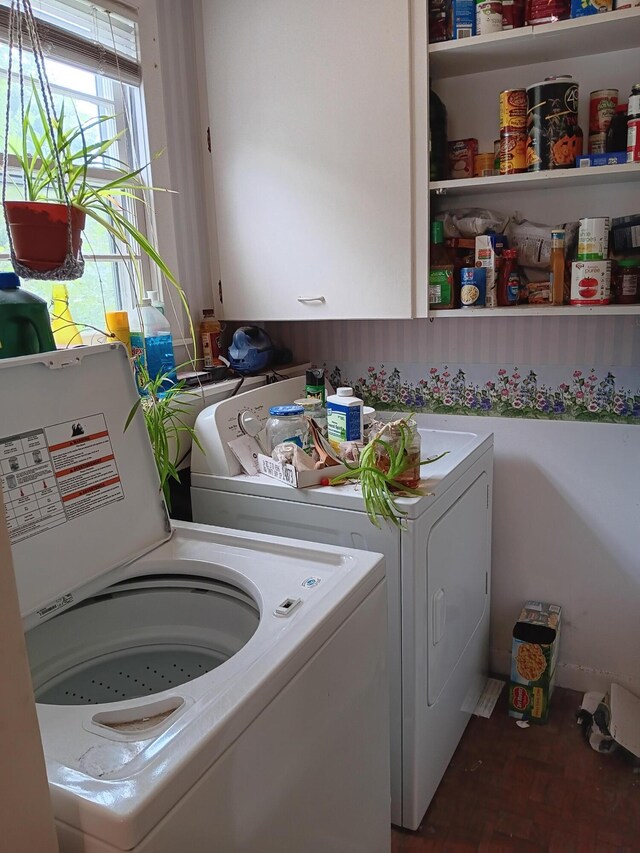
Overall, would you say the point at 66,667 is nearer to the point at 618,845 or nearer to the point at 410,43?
the point at 618,845

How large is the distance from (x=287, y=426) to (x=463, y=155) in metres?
1.02

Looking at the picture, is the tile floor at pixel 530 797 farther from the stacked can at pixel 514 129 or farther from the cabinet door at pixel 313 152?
the stacked can at pixel 514 129

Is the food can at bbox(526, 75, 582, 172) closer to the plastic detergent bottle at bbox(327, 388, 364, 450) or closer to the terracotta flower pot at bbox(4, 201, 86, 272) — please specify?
the plastic detergent bottle at bbox(327, 388, 364, 450)

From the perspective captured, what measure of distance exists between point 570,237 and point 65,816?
1.89 metres

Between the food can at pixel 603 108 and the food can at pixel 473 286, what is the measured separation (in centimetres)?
48

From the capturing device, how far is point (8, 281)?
123cm

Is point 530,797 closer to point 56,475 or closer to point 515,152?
point 56,475

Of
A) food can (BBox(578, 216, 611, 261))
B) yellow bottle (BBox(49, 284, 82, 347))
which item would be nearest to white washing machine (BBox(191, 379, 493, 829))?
yellow bottle (BBox(49, 284, 82, 347))

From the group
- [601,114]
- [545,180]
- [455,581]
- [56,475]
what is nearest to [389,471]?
[455,581]

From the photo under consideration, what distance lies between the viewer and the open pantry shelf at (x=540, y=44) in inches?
65.2

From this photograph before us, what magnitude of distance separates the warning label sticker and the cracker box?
1422 millimetres

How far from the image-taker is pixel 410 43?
1779 millimetres

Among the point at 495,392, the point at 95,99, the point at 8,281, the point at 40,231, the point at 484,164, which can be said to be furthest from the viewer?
the point at 495,392

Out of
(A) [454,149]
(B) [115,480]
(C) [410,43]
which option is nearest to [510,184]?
(A) [454,149]
